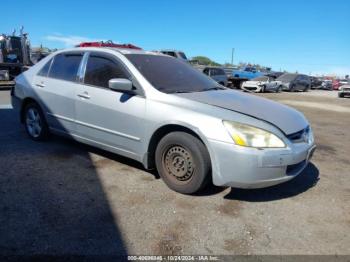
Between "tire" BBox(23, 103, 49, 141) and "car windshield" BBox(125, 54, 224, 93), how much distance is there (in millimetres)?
2064

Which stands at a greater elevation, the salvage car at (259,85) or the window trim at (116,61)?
the window trim at (116,61)

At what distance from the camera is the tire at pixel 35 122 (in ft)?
18.2

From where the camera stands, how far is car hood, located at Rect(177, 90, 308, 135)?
3.65m

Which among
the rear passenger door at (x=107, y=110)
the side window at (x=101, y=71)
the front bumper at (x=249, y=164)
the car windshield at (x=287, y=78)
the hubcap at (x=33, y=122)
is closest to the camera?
the front bumper at (x=249, y=164)

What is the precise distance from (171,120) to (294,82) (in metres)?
27.5

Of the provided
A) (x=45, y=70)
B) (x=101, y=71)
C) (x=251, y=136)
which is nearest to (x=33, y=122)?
(x=45, y=70)

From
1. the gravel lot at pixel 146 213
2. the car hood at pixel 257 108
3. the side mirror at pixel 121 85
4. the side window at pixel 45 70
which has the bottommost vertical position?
the gravel lot at pixel 146 213

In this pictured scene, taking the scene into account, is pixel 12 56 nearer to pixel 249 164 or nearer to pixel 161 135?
pixel 161 135

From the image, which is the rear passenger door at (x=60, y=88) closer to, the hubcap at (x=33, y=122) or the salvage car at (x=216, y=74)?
the hubcap at (x=33, y=122)

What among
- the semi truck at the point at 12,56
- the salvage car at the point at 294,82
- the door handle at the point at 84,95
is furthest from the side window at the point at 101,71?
the salvage car at the point at 294,82

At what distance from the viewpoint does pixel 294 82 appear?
29.0 meters

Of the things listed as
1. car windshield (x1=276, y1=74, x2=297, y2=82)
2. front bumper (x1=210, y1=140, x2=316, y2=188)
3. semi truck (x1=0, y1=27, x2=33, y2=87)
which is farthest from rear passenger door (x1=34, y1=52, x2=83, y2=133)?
car windshield (x1=276, y1=74, x2=297, y2=82)

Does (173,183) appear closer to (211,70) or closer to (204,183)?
(204,183)

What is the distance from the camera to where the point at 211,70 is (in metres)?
22.4
